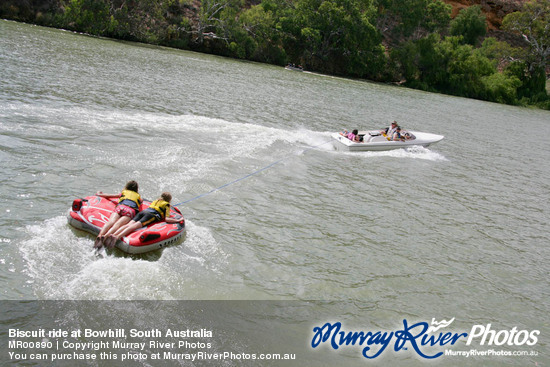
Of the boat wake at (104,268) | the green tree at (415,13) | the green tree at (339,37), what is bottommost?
the boat wake at (104,268)

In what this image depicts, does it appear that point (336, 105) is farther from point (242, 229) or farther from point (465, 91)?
point (465, 91)

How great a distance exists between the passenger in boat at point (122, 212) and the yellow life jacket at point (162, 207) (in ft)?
1.02

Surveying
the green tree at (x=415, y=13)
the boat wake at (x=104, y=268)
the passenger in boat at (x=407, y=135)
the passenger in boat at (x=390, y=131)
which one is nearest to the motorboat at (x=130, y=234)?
the boat wake at (x=104, y=268)

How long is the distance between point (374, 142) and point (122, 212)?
1221 cm

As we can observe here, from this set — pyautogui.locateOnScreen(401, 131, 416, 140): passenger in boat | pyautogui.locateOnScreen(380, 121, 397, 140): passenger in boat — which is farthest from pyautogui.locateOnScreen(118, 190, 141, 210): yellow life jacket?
pyautogui.locateOnScreen(401, 131, 416, 140): passenger in boat

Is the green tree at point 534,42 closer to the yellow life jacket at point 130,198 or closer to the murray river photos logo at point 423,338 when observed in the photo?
the murray river photos logo at point 423,338

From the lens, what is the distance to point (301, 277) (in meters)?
8.06

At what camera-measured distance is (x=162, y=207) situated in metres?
8.40

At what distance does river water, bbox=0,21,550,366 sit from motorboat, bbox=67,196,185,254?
217mm

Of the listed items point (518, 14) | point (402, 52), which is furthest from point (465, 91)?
point (518, 14)

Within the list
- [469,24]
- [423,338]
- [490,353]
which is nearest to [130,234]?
[423,338]

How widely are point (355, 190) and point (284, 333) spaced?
7.08 meters

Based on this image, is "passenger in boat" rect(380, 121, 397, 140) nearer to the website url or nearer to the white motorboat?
the white motorboat

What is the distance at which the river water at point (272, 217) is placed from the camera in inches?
278
